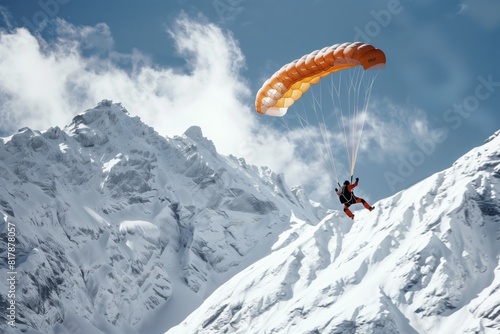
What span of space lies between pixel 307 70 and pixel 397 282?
13427 centimetres

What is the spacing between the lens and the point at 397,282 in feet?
548

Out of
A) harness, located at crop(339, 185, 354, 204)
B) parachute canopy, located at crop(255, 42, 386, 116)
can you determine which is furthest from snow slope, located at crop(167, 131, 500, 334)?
harness, located at crop(339, 185, 354, 204)

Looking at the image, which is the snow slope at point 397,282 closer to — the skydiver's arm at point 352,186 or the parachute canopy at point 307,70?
the parachute canopy at point 307,70

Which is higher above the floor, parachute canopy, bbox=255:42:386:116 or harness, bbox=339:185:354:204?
parachute canopy, bbox=255:42:386:116

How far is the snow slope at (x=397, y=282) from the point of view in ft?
497

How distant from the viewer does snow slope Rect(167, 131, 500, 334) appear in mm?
151375

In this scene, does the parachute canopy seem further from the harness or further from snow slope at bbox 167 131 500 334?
snow slope at bbox 167 131 500 334

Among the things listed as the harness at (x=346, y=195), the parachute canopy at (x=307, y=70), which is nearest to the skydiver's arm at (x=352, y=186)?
the harness at (x=346, y=195)

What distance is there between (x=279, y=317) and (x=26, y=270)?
6865cm

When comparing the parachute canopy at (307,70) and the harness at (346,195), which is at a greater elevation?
the parachute canopy at (307,70)

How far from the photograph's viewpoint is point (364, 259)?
6993 inches

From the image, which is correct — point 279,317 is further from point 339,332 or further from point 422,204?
point 422,204

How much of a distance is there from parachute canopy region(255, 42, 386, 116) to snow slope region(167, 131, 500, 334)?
111186 millimetres

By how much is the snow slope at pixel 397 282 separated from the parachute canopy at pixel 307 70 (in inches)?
4377
